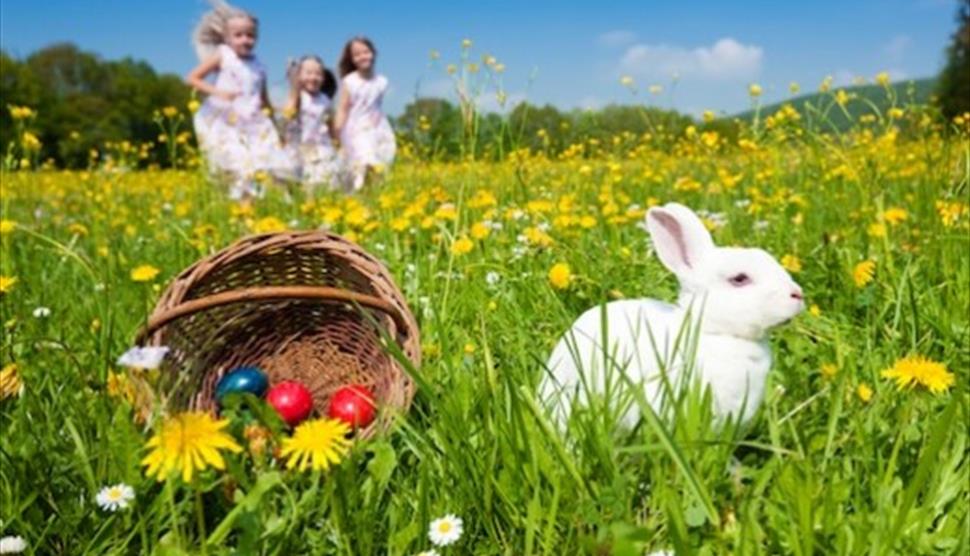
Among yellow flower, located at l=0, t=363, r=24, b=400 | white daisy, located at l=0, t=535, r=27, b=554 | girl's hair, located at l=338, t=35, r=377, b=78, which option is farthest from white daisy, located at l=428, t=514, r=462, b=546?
girl's hair, located at l=338, t=35, r=377, b=78

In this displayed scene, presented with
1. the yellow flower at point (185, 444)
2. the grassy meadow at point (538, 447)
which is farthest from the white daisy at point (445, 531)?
the yellow flower at point (185, 444)

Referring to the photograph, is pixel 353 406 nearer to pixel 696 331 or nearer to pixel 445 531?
pixel 445 531

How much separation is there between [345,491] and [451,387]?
1.25 ft

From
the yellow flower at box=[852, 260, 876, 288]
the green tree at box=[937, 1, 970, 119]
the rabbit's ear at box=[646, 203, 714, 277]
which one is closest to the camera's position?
the rabbit's ear at box=[646, 203, 714, 277]

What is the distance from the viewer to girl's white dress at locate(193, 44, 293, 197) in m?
5.94

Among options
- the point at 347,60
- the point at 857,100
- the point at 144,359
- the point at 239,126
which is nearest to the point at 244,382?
the point at 144,359

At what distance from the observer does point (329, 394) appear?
83.0 inches

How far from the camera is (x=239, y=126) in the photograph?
23.6 feet

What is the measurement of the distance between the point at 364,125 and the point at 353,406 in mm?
6267

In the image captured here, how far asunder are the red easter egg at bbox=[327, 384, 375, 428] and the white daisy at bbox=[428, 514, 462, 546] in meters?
0.38

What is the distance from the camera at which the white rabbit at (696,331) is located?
1430 millimetres

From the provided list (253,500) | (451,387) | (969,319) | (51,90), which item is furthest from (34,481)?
(51,90)

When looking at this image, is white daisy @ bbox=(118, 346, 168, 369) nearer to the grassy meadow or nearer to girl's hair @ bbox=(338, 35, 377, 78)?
the grassy meadow

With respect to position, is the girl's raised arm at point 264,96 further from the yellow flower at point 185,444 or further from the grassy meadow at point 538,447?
the yellow flower at point 185,444
